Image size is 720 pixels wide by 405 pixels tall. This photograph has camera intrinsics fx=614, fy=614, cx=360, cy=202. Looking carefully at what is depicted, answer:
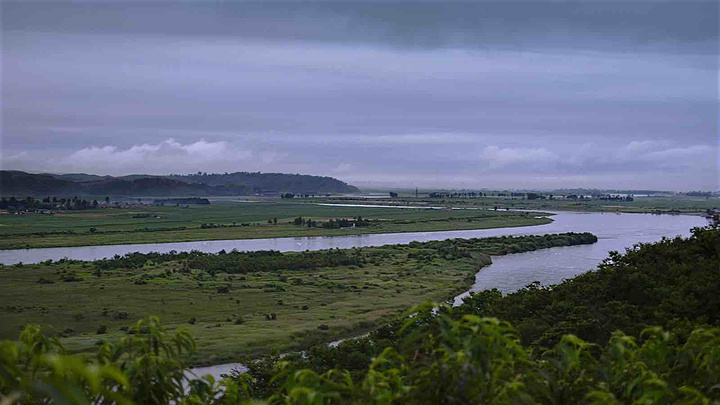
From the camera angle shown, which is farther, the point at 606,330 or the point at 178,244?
the point at 178,244

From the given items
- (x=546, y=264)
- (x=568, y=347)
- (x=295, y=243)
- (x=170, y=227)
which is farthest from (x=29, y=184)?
(x=568, y=347)

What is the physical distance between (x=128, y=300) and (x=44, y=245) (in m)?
28.8

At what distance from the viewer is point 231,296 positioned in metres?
28.7

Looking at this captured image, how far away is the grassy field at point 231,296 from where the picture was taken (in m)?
21.5

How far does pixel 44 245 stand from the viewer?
51.2 meters

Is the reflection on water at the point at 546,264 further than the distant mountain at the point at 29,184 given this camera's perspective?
No

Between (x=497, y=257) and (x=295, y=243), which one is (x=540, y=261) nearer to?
(x=497, y=257)

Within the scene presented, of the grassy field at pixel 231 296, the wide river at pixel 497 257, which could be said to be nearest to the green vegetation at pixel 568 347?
the grassy field at pixel 231 296

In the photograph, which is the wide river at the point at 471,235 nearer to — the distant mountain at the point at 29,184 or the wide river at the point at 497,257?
the wide river at the point at 497,257

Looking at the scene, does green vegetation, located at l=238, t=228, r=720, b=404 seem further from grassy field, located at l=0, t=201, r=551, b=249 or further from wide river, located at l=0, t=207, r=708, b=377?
grassy field, located at l=0, t=201, r=551, b=249

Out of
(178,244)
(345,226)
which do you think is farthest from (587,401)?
(345,226)

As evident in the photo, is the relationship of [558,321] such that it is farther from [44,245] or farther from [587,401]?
[44,245]

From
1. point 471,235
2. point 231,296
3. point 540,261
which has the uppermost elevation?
point 471,235

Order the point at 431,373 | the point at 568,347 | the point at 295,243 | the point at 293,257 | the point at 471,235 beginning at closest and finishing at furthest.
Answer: the point at 431,373
the point at 568,347
the point at 293,257
the point at 295,243
the point at 471,235
